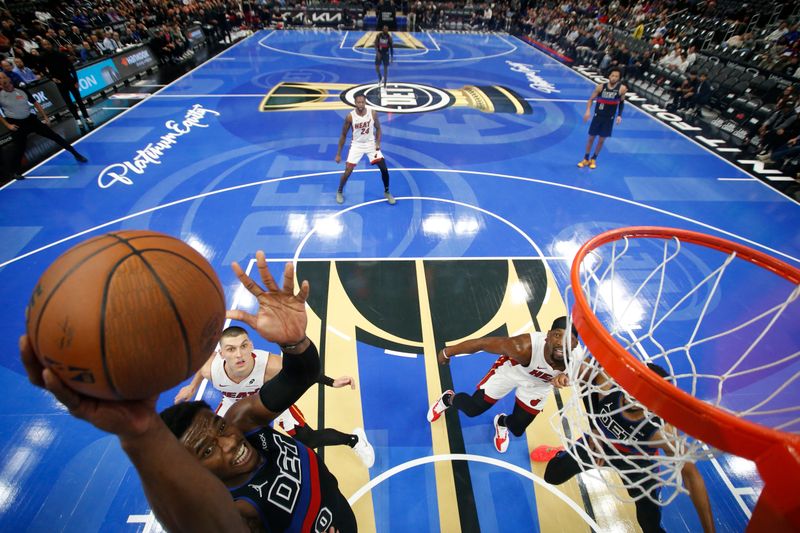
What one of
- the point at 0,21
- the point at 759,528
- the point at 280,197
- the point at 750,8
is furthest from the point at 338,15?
the point at 759,528

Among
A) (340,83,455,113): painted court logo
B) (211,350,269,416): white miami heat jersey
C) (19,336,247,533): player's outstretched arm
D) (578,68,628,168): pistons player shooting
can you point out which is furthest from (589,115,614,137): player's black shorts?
(19,336,247,533): player's outstretched arm

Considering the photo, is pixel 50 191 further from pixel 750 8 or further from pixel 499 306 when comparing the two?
pixel 750 8

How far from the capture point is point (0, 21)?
12.7 m

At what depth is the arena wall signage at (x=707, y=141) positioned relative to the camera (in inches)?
366

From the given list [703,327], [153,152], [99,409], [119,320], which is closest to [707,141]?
[703,327]

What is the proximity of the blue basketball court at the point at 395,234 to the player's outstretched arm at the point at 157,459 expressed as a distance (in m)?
2.41

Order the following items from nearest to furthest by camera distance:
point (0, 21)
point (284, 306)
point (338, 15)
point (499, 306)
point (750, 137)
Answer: point (284, 306) → point (499, 306) → point (750, 137) → point (0, 21) → point (338, 15)

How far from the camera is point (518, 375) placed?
3438 millimetres

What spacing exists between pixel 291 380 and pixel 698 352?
16.9 feet

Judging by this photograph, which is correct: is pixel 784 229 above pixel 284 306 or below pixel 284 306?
below

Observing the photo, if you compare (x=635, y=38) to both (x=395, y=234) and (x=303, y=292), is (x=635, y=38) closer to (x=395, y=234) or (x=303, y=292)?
(x=395, y=234)

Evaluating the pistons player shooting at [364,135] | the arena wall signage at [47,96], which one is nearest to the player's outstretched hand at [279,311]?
the pistons player shooting at [364,135]

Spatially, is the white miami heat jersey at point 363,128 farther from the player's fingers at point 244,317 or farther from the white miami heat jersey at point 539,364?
the player's fingers at point 244,317

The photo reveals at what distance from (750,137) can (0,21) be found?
888 inches
